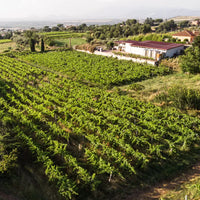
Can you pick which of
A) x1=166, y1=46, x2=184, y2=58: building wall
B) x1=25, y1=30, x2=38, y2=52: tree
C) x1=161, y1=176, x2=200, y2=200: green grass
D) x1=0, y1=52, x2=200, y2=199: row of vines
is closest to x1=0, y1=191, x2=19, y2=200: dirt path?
x1=0, y1=52, x2=200, y2=199: row of vines

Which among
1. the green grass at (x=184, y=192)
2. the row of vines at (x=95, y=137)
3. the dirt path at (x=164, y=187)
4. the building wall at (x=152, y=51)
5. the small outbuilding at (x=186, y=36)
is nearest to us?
the green grass at (x=184, y=192)

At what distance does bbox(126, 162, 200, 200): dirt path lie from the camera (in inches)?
375

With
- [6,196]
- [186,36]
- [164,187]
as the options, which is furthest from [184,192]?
[186,36]

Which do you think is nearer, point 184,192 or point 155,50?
point 184,192

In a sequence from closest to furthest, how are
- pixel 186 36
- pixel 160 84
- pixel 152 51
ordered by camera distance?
pixel 160 84 → pixel 152 51 → pixel 186 36

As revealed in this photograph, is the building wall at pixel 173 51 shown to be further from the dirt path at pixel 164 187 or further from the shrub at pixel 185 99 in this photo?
the dirt path at pixel 164 187

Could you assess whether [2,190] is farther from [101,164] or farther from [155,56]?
[155,56]

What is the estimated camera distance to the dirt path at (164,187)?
31.2 feet

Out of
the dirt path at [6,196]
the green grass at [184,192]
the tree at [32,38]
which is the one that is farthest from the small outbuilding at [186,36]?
the dirt path at [6,196]

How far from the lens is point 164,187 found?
10.1 metres

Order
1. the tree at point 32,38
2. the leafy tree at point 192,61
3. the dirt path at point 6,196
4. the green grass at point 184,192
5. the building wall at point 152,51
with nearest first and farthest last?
the dirt path at point 6,196, the green grass at point 184,192, the leafy tree at point 192,61, the building wall at point 152,51, the tree at point 32,38

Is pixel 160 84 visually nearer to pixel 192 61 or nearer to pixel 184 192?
pixel 192 61

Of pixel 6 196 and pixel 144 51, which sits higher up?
pixel 144 51

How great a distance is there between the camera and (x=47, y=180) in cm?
1031
